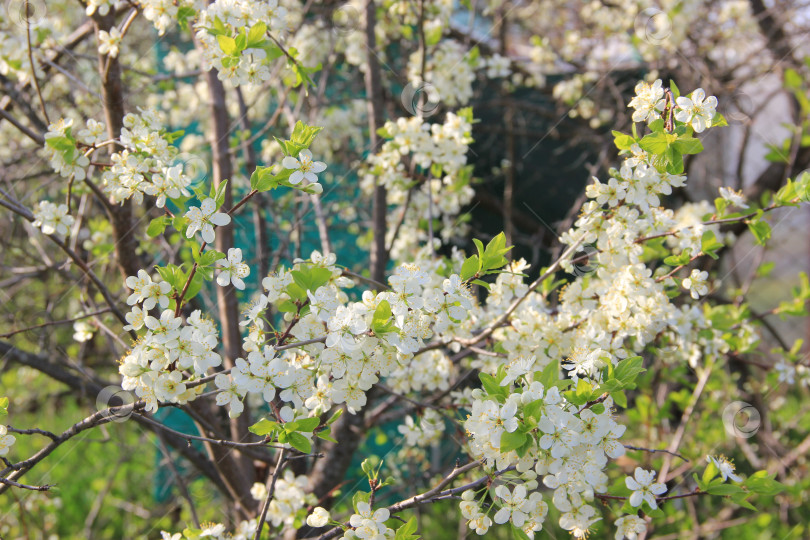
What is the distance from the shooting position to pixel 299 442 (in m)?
1.10

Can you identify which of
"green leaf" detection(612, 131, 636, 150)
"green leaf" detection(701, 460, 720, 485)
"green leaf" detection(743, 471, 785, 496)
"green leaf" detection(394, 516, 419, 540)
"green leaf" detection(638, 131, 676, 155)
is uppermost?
"green leaf" detection(612, 131, 636, 150)

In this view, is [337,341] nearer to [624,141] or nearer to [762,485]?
[624,141]

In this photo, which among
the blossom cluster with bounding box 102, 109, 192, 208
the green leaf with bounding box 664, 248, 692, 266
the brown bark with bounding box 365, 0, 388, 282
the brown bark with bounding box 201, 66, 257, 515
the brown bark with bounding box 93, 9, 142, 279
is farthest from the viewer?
the brown bark with bounding box 365, 0, 388, 282

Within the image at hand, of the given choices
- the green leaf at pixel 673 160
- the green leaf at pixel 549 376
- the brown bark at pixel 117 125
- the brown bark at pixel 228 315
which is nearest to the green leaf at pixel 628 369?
the green leaf at pixel 549 376

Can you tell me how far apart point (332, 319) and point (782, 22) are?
10.5ft

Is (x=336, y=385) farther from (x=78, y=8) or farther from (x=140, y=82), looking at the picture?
(x=78, y=8)

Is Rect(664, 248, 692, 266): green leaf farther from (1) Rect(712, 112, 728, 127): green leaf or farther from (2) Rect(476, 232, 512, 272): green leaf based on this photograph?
(2) Rect(476, 232, 512, 272): green leaf

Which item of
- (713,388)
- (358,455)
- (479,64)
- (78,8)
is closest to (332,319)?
(479,64)

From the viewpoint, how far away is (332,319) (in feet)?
3.56

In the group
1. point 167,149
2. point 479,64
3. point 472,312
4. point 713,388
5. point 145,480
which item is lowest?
point 713,388

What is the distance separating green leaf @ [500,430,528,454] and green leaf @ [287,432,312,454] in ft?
1.12

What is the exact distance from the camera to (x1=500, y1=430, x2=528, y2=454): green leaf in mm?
987

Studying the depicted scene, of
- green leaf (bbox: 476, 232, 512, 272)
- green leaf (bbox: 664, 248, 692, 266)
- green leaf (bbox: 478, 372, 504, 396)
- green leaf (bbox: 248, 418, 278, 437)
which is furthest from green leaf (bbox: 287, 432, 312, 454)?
green leaf (bbox: 664, 248, 692, 266)

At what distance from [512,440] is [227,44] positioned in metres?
1.01
